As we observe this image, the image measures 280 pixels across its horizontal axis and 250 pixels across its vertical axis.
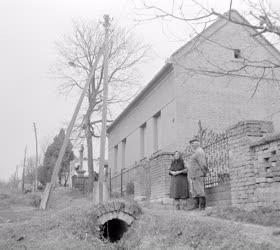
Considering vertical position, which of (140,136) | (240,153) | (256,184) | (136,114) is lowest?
(256,184)

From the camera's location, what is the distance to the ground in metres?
5.65

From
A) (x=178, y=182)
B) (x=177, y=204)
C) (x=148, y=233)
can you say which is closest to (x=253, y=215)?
(x=148, y=233)

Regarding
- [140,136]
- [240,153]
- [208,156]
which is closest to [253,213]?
[240,153]

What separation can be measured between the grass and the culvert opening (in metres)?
1.81

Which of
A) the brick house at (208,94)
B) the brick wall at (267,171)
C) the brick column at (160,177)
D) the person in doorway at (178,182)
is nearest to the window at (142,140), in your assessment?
the brick house at (208,94)

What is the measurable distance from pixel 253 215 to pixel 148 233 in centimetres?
195

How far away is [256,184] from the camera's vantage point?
7.65m

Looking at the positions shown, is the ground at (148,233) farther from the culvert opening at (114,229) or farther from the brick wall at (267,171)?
the brick wall at (267,171)

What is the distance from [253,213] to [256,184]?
63cm

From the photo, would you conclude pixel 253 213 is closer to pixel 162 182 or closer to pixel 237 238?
pixel 237 238

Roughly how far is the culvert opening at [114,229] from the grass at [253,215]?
1.81 metres

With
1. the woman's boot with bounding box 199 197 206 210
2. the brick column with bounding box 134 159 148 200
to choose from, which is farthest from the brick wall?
the brick column with bounding box 134 159 148 200

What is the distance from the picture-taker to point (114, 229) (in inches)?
326

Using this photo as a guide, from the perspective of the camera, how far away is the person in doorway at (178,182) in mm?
9875
